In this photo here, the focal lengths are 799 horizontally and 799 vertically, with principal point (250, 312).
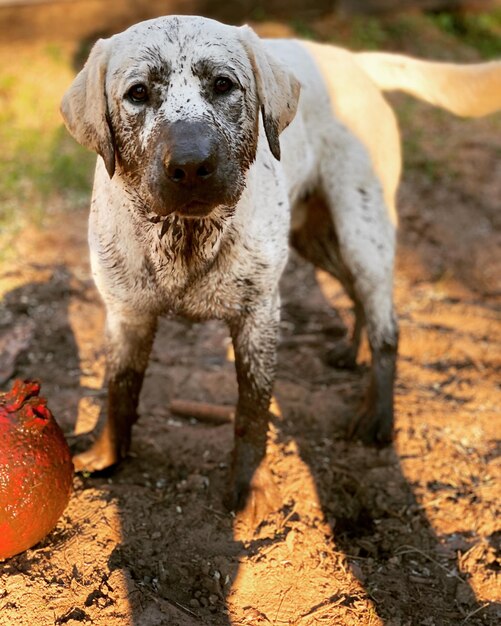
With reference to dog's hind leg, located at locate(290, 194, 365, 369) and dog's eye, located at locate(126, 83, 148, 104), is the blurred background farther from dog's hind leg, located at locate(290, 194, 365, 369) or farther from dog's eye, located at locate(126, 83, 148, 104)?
dog's eye, located at locate(126, 83, 148, 104)

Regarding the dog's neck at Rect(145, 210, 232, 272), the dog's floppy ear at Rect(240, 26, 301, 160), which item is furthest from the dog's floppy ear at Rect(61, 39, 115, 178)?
the dog's floppy ear at Rect(240, 26, 301, 160)

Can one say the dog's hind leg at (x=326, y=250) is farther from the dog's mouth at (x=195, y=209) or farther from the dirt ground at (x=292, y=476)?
the dog's mouth at (x=195, y=209)

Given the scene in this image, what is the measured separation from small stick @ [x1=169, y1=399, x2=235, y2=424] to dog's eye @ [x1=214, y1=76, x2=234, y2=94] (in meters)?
1.58

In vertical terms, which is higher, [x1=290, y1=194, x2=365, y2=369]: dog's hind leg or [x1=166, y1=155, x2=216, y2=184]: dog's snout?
[x1=166, y1=155, x2=216, y2=184]: dog's snout

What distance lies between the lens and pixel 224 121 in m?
2.45

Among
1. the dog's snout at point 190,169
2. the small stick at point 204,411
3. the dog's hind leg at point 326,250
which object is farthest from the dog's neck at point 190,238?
the dog's hind leg at point 326,250

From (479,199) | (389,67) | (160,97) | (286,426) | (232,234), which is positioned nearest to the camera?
(160,97)

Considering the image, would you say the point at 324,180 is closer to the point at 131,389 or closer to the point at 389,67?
the point at 389,67

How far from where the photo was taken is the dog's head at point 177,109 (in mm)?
2316

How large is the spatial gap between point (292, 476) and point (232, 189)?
4.58 feet

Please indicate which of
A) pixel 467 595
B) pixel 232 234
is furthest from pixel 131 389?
pixel 467 595

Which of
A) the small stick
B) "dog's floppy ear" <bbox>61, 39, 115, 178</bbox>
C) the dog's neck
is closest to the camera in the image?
"dog's floppy ear" <bbox>61, 39, 115, 178</bbox>

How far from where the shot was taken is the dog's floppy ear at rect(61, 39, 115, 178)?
2.50 m

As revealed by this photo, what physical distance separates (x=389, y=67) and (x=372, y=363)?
1487mm
